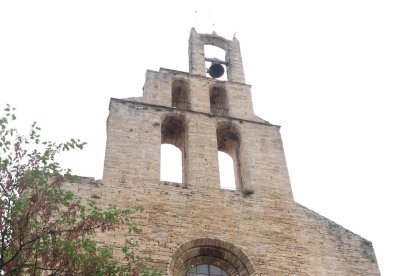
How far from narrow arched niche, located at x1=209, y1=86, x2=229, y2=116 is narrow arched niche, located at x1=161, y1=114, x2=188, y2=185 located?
61.4 inches

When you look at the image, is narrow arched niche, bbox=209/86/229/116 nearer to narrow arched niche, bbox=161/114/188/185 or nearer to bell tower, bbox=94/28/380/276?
bell tower, bbox=94/28/380/276

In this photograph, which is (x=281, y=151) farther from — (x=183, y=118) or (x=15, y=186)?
(x=15, y=186)

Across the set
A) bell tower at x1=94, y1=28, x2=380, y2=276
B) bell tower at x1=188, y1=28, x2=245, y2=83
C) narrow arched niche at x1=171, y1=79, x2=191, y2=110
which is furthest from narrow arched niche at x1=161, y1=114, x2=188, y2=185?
bell tower at x1=188, y1=28, x2=245, y2=83

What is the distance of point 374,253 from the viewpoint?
12.6 m

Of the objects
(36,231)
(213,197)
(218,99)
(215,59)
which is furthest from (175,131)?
(36,231)

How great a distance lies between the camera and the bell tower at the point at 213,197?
11.7m

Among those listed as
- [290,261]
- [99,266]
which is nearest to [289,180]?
[290,261]

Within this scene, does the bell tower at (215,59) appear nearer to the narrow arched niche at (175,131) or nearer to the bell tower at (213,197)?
the bell tower at (213,197)

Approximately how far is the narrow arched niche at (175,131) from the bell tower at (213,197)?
0.03 metres

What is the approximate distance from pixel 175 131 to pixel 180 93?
191 centimetres

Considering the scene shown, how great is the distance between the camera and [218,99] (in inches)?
666

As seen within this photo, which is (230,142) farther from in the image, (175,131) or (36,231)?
(36,231)

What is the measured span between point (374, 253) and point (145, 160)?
18.3 ft

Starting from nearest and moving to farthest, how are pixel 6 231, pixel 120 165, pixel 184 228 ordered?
pixel 6 231
pixel 184 228
pixel 120 165
